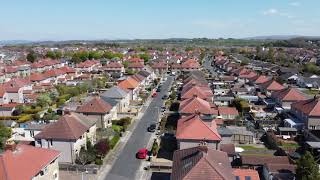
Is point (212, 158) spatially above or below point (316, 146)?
above

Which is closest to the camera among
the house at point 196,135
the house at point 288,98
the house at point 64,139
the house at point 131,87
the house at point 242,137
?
the house at point 64,139

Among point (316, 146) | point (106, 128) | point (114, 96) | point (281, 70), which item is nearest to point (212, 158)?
point (316, 146)

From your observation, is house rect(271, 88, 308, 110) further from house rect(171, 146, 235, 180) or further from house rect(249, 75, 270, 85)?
house rect(171, 146, 235, 180)

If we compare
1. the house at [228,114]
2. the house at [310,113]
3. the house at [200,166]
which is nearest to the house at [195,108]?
the house at [228,114]

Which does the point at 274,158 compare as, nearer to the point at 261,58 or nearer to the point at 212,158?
the point at 212,158

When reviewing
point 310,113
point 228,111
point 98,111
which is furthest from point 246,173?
point 228,111

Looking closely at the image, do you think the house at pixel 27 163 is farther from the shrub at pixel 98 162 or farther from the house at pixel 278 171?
the house at pixel 278 171

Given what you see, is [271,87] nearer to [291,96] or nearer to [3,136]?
[291,96]
